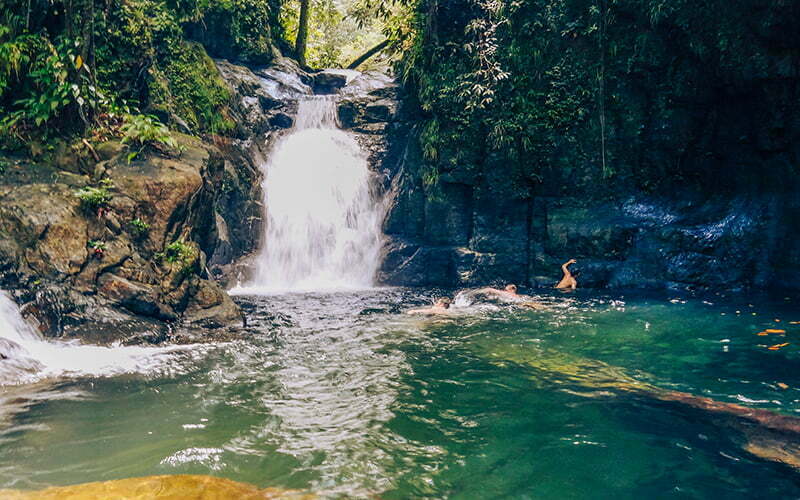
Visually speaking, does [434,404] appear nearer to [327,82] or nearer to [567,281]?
[567,281]

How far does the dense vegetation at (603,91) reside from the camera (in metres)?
11.0

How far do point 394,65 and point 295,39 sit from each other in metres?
7.91

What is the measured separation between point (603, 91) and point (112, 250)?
11629mm

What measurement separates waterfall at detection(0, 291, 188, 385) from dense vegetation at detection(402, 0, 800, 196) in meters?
8.94

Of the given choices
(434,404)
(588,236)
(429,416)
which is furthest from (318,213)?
(429,416)

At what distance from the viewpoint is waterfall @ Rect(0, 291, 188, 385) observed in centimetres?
579

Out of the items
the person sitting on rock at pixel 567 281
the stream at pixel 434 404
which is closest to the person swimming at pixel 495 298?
the stream at pixel 434 404

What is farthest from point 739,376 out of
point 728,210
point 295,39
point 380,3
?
point 295,39

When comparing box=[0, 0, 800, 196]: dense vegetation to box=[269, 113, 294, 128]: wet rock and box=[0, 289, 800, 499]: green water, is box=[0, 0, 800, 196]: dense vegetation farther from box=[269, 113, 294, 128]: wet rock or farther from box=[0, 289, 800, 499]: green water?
box=[0, 289, 800, 499]: green water

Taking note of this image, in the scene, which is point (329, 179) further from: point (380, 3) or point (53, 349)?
point (53, 349)

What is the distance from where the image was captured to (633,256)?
11859 millimetres

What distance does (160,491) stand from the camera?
10.9ft

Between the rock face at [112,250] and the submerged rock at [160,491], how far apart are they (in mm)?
3988

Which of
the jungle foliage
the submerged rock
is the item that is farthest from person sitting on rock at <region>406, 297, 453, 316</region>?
the jungle foliage
